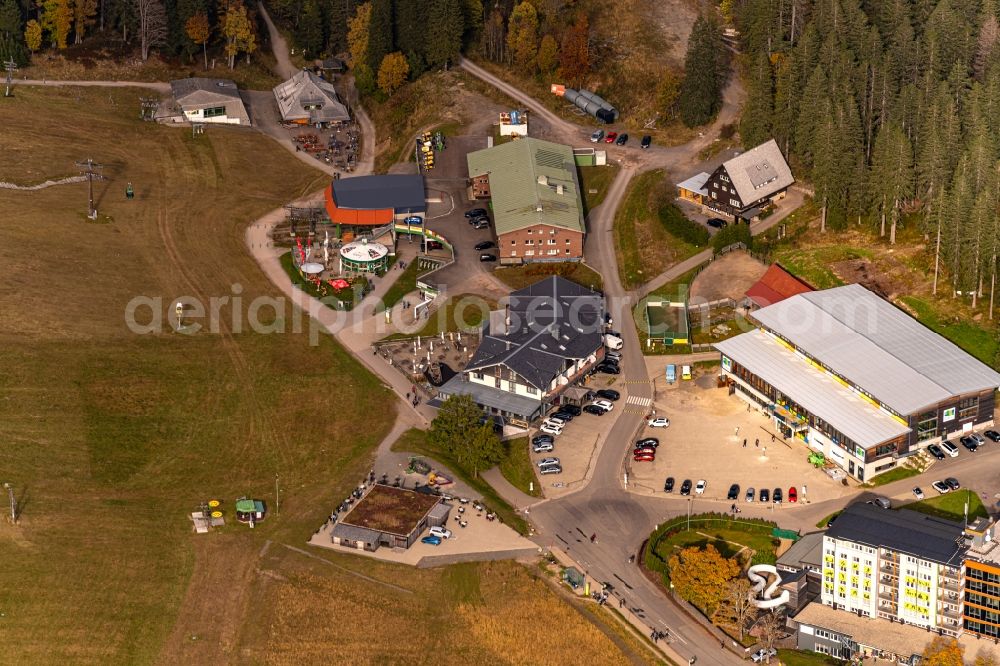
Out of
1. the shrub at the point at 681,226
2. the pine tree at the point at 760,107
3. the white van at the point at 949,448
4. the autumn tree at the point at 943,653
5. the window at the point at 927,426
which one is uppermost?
the pine tree at the point at 760,107

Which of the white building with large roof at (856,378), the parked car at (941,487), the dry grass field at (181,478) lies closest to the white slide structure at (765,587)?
the dry grass field at (181,478)

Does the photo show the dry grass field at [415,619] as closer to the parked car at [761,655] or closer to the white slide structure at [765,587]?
the parked car at [761,655]

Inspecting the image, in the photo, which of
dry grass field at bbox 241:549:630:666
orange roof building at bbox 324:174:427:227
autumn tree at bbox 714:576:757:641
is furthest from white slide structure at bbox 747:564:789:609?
orange roof building at bbox 324:174:427:227

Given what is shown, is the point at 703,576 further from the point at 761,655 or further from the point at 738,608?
the point at 761,655

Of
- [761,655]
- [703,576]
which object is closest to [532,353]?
[703,576]

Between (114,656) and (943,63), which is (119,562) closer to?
(114,656)
